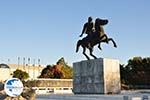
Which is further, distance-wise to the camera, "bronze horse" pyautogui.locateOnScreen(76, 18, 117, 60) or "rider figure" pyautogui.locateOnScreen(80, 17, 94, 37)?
"rider figure" pyautogui.locateOnScreen(80, 17, 94, 37)

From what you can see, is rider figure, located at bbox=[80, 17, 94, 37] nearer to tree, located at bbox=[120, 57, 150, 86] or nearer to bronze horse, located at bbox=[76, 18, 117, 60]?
bronze horse, located at bbox=[76, 18, 117, 60]

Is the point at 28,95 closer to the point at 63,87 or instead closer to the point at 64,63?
the point at 63,87

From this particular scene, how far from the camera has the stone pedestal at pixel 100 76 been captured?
27.1 m

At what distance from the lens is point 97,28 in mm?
27453

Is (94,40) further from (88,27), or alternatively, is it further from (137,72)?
(137,72)

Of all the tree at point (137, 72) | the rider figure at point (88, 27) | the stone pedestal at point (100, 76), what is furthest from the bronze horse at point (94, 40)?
the tree at point (137, 72)

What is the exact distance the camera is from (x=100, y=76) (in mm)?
27359

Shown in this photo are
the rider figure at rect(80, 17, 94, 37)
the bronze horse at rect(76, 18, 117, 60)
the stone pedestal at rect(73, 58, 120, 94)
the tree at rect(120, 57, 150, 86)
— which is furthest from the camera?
the tree at rect(120, 57, 150, 86)

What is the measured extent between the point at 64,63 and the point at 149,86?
4683 centimetres

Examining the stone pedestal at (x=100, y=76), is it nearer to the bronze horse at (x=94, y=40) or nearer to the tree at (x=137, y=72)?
the bronze horse at (x=94, y=40)

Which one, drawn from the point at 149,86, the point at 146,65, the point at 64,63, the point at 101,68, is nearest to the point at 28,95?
the point at 101,68

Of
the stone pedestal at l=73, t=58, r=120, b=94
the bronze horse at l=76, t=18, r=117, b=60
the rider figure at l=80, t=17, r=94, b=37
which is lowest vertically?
the stone pedestal at l=73, t=58, r=120, b=94

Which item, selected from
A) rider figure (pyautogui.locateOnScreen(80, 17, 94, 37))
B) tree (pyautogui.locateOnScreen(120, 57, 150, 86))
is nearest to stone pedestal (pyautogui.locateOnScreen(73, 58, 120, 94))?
rider figure (pyautogui.locateOnScreen(80, 17, 94, 37))

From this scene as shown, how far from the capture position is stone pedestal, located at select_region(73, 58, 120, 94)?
27.1m
